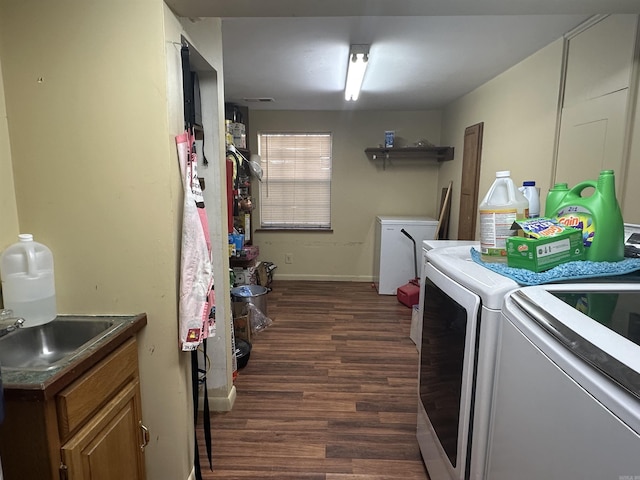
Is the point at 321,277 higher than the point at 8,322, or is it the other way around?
the point at 8,322

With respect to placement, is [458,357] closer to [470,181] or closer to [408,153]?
[470,181]

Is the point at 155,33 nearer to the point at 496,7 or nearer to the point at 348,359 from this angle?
the point at 496,7

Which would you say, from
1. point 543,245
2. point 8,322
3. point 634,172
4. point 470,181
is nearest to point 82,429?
point 8,322

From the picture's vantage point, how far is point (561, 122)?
2146mm

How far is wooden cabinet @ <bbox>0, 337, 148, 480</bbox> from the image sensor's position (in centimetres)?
96

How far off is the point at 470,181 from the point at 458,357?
2.67 meters

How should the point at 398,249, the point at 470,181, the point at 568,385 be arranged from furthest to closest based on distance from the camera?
the point at 398,249
the point at 470,181
the point at 568,385

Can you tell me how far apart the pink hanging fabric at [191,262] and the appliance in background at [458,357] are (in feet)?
3.16

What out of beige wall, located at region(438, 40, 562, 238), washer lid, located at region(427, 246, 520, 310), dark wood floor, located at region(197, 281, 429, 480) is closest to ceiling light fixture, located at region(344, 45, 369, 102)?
beige wall, located at region(438, 40, 562, 238)

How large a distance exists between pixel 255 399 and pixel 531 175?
2453 mm

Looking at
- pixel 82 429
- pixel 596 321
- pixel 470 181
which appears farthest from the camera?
pixel 470 181

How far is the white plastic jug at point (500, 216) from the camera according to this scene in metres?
1.28

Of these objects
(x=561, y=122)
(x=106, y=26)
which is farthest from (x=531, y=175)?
(x=106, y=26)

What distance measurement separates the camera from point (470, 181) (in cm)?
348
